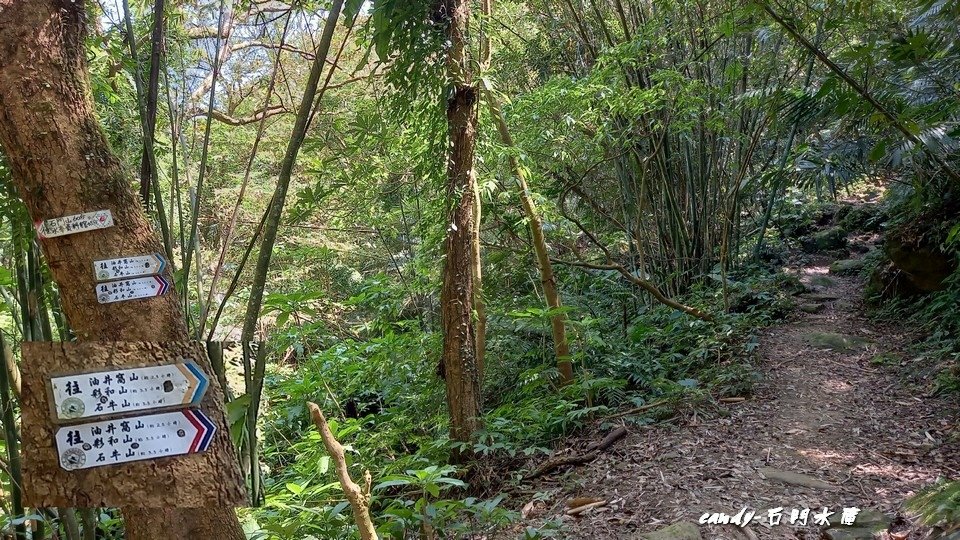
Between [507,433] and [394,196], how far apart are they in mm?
2018

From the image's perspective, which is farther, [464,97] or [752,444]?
[752,444]

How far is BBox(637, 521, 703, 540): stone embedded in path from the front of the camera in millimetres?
2312

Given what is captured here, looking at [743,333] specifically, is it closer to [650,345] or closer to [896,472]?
[650,345]

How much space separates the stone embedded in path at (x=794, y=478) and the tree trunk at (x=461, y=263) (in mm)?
1476

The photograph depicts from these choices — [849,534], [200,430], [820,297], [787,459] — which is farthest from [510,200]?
[820,297]

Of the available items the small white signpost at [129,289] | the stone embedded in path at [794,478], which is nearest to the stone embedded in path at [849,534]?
the stone embedded in path at [794,478]

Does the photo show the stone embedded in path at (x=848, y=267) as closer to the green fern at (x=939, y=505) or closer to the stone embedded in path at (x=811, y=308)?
the stone embedded in path at (x=811, y=308)

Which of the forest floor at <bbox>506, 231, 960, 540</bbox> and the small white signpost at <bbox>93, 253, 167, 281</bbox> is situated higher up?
the small white signpost at <bbox>93, 253, 167, 281</bbox>

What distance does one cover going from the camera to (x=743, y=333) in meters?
5.24

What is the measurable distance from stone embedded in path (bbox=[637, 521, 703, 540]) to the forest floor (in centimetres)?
3

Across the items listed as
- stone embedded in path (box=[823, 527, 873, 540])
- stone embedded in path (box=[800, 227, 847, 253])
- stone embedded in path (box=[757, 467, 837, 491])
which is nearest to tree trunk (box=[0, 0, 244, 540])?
stone embedded in path (box=[823, 527, 873, 540])

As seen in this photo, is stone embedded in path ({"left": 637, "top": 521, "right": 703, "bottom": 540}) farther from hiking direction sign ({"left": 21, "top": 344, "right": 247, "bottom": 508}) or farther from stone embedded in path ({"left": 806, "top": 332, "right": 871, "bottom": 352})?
stone embedded in path ({"left": 806, "top": 332, "right": 871, "bottom": 352})

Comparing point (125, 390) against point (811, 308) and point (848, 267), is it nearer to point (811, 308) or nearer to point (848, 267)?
point (811, 308)

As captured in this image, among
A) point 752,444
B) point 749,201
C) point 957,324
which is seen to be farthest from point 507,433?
point 749,201
